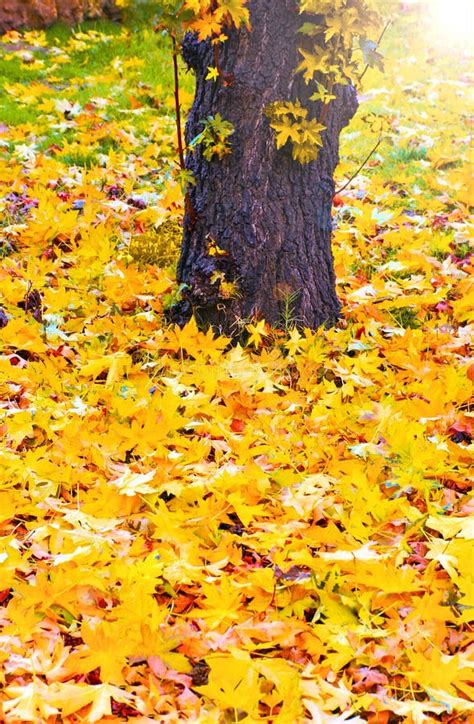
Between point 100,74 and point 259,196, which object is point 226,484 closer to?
point 259,196

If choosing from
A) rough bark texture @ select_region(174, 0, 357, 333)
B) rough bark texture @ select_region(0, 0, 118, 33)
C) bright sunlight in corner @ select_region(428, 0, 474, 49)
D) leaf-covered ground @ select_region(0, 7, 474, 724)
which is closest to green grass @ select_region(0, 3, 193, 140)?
rough bark texture @ select_region(0, 0, 118, 33)

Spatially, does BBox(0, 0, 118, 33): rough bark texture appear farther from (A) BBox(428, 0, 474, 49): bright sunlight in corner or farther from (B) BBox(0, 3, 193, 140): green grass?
(A) BBox(428, 0, 474, 49): bright sunlight in corner

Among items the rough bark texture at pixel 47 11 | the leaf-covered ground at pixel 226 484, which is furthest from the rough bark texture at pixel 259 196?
the rough bark texture at pixel 47 11

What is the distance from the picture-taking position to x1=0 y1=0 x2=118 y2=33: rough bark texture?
7.41 metres

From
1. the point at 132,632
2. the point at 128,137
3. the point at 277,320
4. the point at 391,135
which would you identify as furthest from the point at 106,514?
the point at 391,135

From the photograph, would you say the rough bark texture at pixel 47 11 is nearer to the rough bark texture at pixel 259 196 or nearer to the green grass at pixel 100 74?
the green grass at pixel 100 74

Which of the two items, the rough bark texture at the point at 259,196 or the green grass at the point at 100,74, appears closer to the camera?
the rough bark texture at the point at 259,196

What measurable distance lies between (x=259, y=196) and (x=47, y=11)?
6029 millimetres

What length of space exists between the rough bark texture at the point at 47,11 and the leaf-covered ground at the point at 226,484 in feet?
13.6

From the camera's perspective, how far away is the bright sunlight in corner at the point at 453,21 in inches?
327

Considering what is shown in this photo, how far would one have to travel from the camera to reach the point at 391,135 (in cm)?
550

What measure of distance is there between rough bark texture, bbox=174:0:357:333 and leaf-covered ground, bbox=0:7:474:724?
195 millimetres

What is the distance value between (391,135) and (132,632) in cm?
483

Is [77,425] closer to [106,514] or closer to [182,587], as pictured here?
[106,514]
